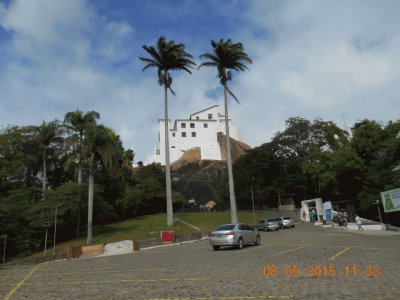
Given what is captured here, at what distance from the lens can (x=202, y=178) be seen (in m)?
102

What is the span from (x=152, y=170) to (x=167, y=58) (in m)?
34.5

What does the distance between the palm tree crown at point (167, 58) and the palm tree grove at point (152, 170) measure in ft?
0.40

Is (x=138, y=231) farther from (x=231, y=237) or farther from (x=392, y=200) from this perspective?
(x=392, y=200)

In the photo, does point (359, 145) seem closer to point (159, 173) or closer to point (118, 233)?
point (118, 233)

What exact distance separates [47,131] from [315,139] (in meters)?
47.9

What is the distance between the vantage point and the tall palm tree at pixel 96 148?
38.9 meters

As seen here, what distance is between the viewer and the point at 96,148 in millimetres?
39375

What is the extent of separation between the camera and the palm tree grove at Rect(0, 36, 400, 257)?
134ft

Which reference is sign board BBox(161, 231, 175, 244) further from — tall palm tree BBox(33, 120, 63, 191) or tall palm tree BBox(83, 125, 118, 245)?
tall palm tree BBox(33, 120, 63, 191)

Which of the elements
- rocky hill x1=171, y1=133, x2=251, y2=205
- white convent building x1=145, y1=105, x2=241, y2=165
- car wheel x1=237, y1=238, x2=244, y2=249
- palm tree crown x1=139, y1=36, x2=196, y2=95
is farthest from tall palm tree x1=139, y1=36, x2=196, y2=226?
white convent building x1=145, y1=105, x2=241, y2=165

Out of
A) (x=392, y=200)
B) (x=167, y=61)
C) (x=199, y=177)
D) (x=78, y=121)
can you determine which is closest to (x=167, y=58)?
(x=167, y=61)

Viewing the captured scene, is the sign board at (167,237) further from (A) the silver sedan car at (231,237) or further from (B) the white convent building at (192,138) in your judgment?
(B) the white convent building at (192,138)

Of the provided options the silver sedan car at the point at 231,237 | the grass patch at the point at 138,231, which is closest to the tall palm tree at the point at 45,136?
the grass patch at the point at 138,231

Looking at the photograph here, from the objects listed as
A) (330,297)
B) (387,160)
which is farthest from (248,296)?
(387,160)
